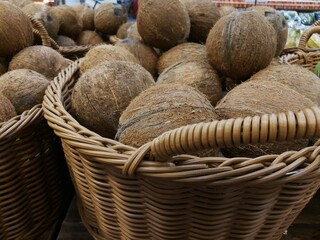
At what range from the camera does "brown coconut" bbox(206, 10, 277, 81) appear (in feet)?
2.57

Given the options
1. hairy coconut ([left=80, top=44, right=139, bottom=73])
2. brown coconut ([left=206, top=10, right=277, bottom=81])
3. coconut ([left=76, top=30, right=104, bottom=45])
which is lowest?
coconut ([left=76, top=30, right=104, bottom=45])

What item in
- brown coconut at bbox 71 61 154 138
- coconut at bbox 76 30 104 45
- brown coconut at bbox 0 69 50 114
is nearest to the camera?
brown coconut at bbox 71 61 154 138

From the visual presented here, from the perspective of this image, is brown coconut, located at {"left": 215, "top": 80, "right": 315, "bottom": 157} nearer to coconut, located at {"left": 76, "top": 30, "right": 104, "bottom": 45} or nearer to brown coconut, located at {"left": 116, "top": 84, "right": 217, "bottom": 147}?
brown coconut, located at {"left": 116, "top": 84, "right": 217, "bottom": 147}

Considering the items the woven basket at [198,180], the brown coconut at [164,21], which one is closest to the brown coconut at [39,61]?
the brown coconut at [164,21]

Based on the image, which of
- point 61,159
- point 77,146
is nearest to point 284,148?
point 77,146

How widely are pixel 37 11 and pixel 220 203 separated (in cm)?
141

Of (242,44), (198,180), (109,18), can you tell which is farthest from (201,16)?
(109,18)

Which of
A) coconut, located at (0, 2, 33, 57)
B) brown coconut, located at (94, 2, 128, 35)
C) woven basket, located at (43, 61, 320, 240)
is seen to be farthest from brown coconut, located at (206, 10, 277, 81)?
brown coconut, located at (94, 2, 128, 35)

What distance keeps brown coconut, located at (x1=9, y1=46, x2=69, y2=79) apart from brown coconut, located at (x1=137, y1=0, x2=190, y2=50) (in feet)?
0.87

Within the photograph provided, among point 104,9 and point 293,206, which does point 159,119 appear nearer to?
point 293,206

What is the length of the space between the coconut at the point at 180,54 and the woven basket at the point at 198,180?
437mm

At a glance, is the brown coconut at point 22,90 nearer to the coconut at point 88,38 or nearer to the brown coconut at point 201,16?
the brown coconut at point 201,16

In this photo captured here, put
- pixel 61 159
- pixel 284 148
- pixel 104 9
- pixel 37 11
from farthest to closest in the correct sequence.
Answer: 1. pixel 104 9
2. pixel 37 11
3. pixel 61 159
4. pixel 284 148

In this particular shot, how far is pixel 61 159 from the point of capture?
803 mm
